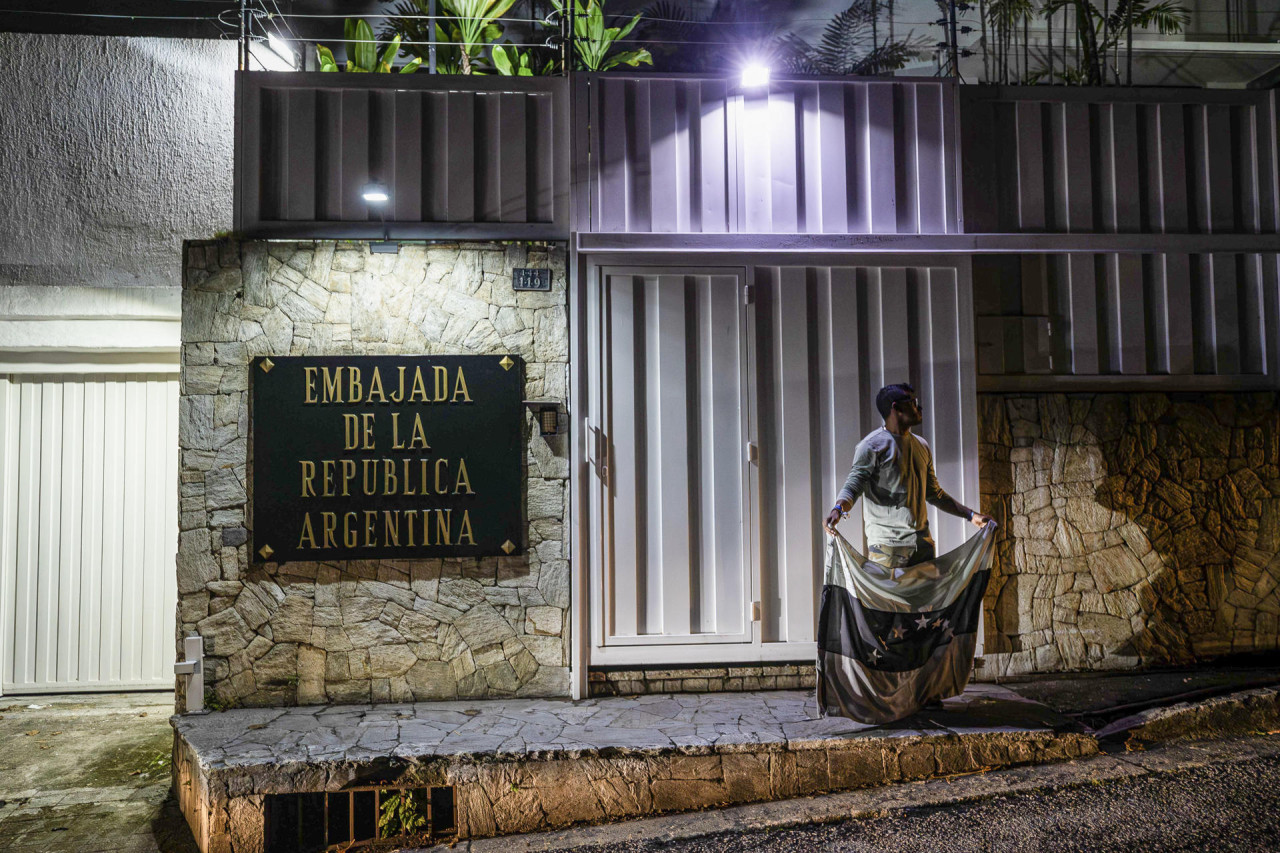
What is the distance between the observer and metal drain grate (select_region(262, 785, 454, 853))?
14.3 ft

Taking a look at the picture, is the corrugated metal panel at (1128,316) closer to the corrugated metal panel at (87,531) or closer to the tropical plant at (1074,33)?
the tropical plant at (1074,33)

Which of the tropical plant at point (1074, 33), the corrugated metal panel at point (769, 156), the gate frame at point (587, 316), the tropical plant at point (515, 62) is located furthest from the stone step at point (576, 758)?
the tropical plant at point (1074, 33)

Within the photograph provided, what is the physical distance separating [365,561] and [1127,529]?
19.5 ft

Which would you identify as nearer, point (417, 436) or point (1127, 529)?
point (417, 436)

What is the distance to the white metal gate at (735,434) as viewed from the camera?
5.81 m

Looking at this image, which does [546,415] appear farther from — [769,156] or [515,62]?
[515,62]

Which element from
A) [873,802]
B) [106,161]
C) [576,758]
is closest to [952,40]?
[873,802]

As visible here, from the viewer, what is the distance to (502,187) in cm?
594

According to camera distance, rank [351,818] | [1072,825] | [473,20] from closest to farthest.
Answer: [1072,825] < [351,818] < [473,20]

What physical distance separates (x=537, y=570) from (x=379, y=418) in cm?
161

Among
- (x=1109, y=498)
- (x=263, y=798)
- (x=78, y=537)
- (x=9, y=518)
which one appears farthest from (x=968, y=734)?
(x=9, y=518)

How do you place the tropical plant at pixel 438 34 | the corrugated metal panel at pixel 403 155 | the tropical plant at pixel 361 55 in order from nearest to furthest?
the corrugated metal panel at pixel 403 155 → the tropical plant at pixel 361 55 → the tropical plant at pixel 438 34

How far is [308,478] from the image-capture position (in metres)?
5.66

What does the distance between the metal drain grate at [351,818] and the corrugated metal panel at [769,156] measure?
406 centimetres
